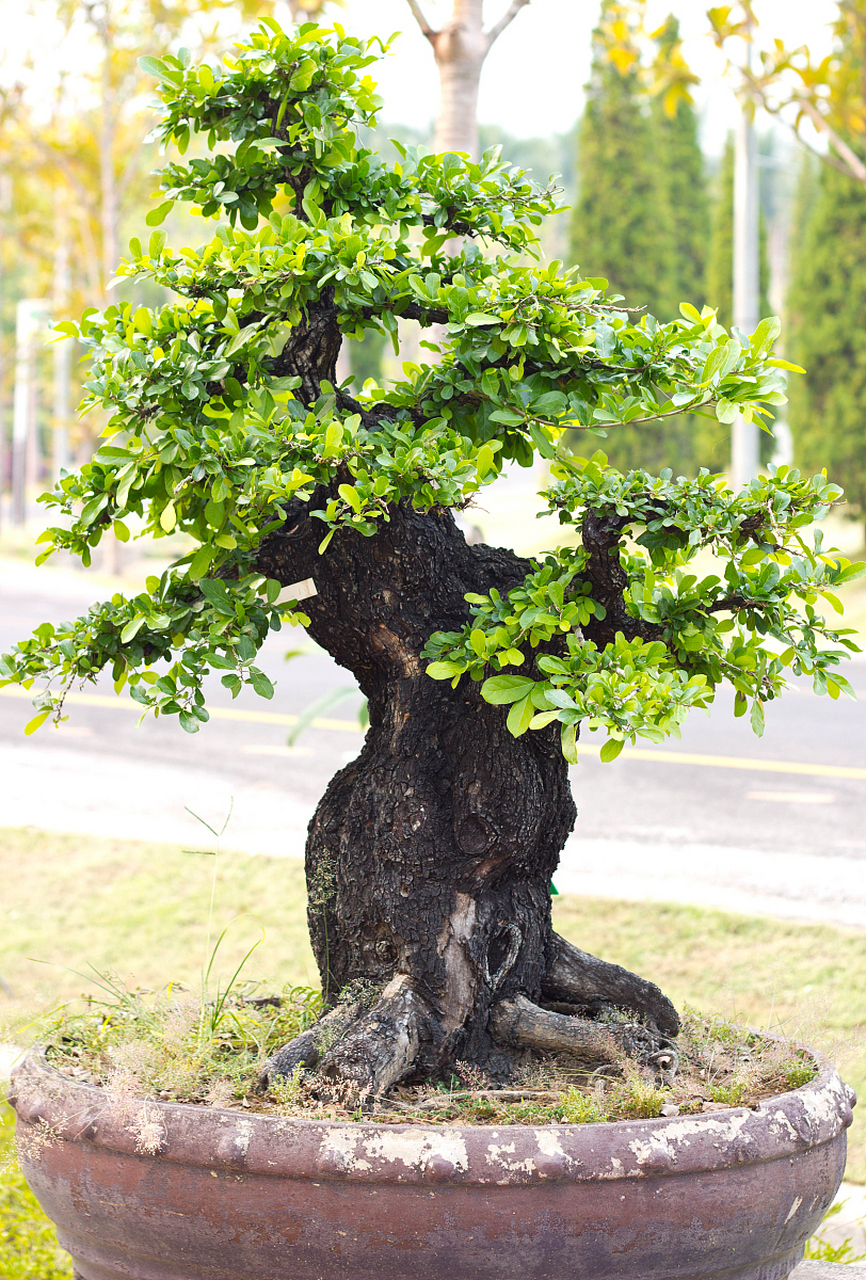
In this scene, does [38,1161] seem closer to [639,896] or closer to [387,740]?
[387,740]

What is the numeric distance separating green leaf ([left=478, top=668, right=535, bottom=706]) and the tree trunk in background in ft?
5.75

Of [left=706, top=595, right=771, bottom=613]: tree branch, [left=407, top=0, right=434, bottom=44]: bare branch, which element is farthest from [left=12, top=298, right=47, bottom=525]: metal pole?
[left=706, top=595, right=771, bottom=613]: tree branch

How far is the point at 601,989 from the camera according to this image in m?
1.72

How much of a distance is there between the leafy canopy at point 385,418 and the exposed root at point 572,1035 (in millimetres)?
486

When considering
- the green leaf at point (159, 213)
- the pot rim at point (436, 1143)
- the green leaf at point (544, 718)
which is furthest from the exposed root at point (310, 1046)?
the green leaf at point (159, 213)

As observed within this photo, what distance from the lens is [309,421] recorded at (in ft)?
4.50

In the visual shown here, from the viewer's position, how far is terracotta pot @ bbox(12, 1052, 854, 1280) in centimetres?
120

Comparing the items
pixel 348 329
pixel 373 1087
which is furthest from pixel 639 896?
pixel 348 329

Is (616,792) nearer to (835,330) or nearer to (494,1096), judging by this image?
(494,1096)

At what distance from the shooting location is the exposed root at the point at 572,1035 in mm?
1551

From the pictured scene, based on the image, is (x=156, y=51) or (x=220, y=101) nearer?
(x=220, y=101)

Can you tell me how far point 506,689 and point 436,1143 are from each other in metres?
0.49

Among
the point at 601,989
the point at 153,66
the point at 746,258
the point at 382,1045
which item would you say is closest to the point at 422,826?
the point at 382,1045

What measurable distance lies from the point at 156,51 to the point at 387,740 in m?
10.7
